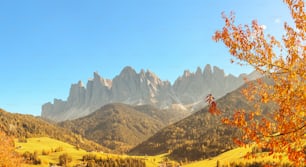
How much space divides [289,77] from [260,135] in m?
2.94

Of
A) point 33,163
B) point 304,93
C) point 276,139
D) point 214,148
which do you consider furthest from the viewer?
point 214,148

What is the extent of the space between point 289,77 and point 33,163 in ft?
311

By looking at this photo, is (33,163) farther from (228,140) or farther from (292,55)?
(228,140)

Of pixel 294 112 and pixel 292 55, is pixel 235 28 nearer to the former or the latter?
pixel 292 55

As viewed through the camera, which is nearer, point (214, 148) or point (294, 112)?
point (294, 112)

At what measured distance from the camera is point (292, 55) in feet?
→ 43.0

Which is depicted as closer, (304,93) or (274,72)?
(304,93)

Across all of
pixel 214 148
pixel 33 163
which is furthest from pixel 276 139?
→ pixel 214 148

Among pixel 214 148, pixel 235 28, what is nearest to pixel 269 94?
pixel 235 28

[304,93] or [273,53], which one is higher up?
[273,53]

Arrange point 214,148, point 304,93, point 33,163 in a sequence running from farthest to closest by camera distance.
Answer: point 214,148, point 33,163, point 304,93

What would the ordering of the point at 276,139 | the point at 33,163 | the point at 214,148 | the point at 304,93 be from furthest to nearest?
the point at 214,148, the point at 33,163, the point at 276,139, the point at 304,93

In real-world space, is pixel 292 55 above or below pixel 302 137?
above

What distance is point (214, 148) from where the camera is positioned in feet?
533
